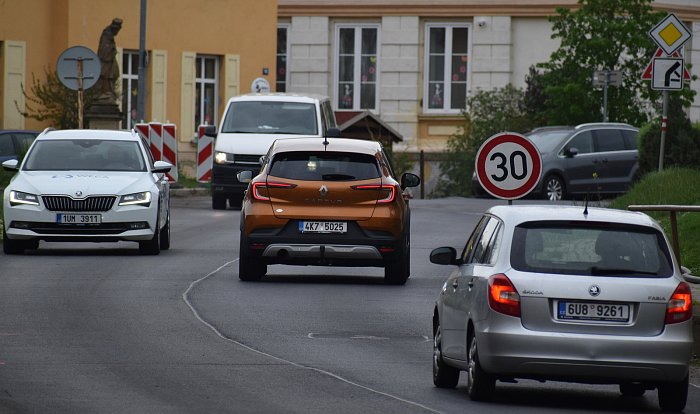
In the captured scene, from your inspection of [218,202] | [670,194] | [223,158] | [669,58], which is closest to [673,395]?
[669,58]

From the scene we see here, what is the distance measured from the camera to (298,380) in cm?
1238

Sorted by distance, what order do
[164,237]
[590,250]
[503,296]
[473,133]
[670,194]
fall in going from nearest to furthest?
[503,296], [590,250], [164,237], [670,194], [473,133]

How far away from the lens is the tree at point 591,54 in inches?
1806

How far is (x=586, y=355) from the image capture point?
11.1 metres

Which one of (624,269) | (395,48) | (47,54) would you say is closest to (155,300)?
(624,269)

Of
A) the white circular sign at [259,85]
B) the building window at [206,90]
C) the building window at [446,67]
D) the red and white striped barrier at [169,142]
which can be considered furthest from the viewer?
the building window at [446,67]

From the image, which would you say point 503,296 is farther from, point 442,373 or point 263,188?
point 263,188

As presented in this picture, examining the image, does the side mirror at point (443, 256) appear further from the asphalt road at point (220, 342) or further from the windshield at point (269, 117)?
the windshield at point (269, 117)

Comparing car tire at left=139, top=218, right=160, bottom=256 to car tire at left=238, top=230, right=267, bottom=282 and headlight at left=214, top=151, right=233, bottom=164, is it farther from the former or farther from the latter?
headlight at left=214, top=151, right=233, bottom=164

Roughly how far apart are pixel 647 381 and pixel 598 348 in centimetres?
Result: 38

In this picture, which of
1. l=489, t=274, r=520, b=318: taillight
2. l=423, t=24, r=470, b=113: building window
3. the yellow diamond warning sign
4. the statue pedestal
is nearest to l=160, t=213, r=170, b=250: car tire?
the yellow diamond warning sign

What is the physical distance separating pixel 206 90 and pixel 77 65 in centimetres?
2089

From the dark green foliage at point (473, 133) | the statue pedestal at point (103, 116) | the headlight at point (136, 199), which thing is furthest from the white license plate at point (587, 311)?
the dark green foliage at point (473, 133)

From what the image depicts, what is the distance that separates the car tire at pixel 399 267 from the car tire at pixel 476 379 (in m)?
7.96
